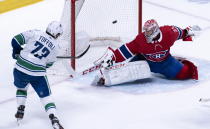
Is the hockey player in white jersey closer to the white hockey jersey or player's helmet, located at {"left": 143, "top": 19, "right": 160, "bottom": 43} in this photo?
the white hockey jersey

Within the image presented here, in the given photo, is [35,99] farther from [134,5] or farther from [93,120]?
[134,5]

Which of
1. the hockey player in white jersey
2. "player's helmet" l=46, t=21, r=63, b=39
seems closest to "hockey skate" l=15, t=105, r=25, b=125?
the hockey player in white jersey

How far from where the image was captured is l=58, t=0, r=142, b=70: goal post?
5.49 metres

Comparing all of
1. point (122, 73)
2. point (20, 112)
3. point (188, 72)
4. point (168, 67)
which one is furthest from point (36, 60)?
point (188, 72)

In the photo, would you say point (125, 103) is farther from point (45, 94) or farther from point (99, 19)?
point (99, 19)

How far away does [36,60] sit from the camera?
15.1 ft

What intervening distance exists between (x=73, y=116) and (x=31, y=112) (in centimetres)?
29

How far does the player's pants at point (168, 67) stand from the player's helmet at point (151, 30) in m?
0.23

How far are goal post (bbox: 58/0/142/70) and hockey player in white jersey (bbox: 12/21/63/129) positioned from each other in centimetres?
82

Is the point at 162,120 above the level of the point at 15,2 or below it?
below

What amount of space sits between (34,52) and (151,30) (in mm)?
978

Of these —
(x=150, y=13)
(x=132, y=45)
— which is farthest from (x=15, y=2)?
(x=132, y=45)

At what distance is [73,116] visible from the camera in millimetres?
4820

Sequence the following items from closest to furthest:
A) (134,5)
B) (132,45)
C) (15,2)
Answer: (132,45)
(134,5)
(15,2)
